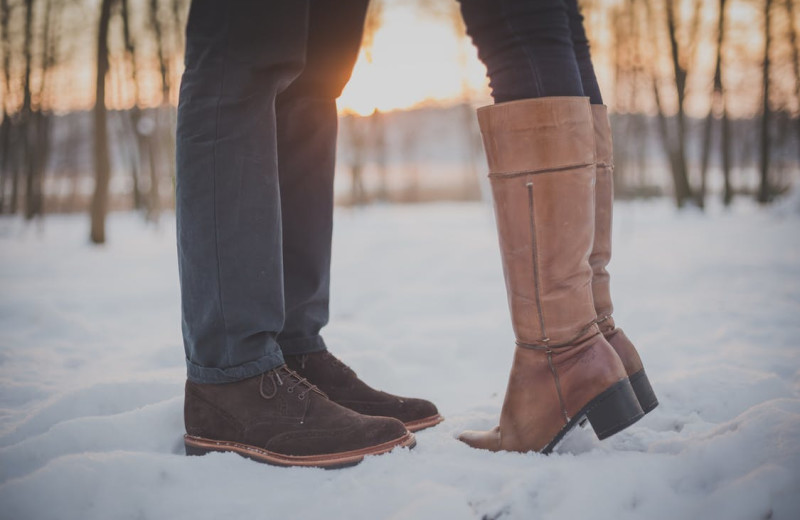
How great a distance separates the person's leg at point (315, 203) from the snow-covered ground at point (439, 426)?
23 cm

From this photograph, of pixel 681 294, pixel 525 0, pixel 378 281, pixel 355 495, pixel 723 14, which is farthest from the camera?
pixel 723 14

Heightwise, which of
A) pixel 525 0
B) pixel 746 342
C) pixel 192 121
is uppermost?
pixel 525 0

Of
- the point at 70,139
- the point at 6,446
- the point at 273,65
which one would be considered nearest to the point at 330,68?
the point at 273,65

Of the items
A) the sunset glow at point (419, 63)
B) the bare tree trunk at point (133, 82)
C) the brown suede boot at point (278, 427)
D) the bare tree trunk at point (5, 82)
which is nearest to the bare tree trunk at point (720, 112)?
the sunset glow at point (419, 63)

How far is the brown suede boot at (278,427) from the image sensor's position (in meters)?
1.03

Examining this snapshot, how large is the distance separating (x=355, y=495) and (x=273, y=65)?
849 mm

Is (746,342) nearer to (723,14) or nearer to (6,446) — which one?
(6,446)

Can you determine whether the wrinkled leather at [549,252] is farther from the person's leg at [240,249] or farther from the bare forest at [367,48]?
the bare forest at [367,48]

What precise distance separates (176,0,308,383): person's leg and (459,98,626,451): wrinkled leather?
462 millimetres

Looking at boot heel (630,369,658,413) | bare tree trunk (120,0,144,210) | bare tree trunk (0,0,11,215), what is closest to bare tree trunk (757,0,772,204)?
boot heel (630,369,658,413)

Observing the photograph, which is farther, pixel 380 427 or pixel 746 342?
pixel 746 342

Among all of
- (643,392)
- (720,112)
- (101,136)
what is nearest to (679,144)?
(720,112)

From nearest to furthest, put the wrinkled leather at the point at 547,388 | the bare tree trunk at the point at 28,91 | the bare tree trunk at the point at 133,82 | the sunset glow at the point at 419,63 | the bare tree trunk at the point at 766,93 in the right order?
the wrinkled leather at the point at 547,388 < the bare tree trunk at the point at 133,82 < the bare tree trunk at the point at 766,93 < the sunset glow at the point at 419,63 < the bare tree trunk at the point at 28,91

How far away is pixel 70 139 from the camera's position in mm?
28484
